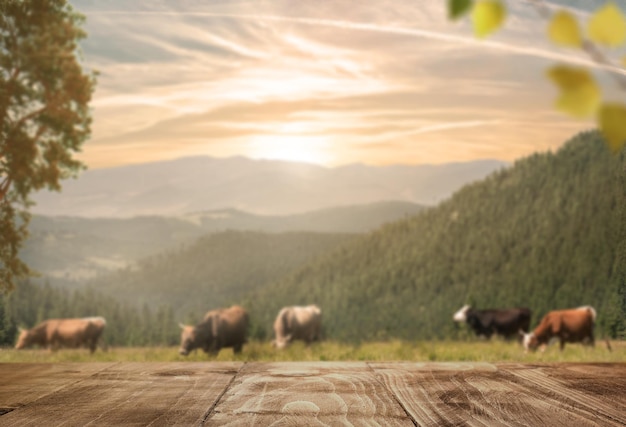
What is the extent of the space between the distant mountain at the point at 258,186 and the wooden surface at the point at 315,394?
902cm

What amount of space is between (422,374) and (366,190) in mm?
13171

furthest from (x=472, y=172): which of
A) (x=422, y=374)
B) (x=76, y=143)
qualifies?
(x=422, y=374)

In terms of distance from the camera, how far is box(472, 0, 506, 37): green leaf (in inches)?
17.7

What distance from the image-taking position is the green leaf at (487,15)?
17.7 inches

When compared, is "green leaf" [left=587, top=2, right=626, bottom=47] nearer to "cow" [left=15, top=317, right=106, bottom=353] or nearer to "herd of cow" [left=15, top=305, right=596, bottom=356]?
"herd of cow" [left=15, top=305, right=596, bottom=356]

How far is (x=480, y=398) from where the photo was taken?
8.02 ft

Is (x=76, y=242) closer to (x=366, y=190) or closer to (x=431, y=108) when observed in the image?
(x=366, y=190)

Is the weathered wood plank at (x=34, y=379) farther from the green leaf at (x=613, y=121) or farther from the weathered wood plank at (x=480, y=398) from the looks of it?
the green leaf at (x=613, y=121)

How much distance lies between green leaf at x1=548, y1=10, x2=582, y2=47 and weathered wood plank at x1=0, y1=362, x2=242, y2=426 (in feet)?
5.97

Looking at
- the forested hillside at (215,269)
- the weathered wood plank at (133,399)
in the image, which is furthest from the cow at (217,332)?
the forested hillside at (215,269)

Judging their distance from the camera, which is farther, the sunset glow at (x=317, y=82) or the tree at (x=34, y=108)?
the sunset glow at (x=317, y=82)

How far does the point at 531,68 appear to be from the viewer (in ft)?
28.8

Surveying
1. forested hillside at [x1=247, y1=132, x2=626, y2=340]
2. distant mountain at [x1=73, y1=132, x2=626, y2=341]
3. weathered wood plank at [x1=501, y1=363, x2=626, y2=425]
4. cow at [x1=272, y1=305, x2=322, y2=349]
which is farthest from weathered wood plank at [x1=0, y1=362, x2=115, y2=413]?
distant mountain at [x1=73, y1=132, x2=626, y2=341]

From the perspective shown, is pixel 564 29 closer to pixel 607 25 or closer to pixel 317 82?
pixel 607 25
